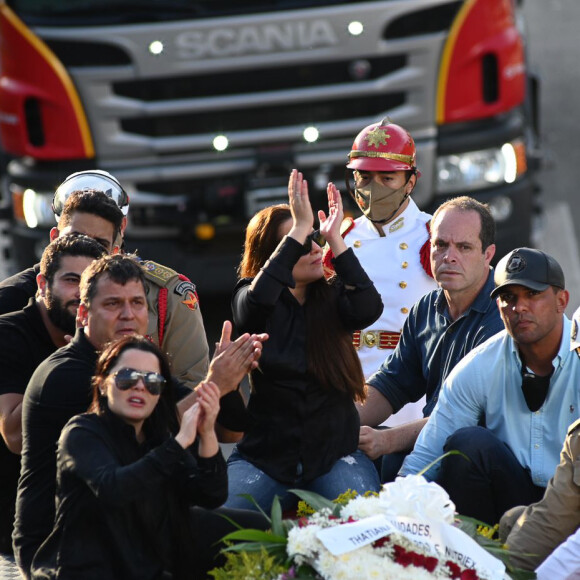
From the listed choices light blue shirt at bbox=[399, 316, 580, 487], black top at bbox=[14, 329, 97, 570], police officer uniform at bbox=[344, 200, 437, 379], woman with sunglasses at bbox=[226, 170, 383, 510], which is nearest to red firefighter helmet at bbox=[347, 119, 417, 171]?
police officer uniform at bbox=[344, 200, 437, 379]

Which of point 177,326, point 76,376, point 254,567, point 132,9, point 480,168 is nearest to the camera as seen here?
point 254,567

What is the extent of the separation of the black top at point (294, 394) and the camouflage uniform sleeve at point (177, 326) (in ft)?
1.45

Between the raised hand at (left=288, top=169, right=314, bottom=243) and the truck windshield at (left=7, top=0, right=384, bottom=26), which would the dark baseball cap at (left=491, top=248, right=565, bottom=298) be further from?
the truck windshield at (left=7, top=0, right=384, bottom=26)

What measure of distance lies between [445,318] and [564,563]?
4.89 ft

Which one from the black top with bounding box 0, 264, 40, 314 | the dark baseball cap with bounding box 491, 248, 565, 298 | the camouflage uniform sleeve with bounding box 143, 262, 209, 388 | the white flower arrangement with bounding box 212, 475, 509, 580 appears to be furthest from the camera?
the black top with bounding box 0, 264, 40, 314

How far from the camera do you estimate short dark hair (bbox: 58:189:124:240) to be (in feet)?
20.4

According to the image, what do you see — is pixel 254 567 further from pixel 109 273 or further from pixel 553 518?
pixel 109 273

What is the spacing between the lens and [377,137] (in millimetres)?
6391

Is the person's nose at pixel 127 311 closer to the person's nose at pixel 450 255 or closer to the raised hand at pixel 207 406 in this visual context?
the raised hand at pixel 207 406

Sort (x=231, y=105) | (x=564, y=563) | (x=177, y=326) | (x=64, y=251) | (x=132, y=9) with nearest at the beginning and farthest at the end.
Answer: (x=564, y=563)
(x=64, y=251)
(x=177, y=326)
(x=132, y=9)
(x=231, y=105)

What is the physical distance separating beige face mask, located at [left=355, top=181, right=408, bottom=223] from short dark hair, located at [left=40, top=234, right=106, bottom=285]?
4.14ft

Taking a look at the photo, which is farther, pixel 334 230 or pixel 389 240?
pixel 389 240

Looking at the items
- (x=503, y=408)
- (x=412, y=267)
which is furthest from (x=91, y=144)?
(x=503, y=408)

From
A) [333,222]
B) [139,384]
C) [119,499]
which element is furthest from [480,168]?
[119,499]
